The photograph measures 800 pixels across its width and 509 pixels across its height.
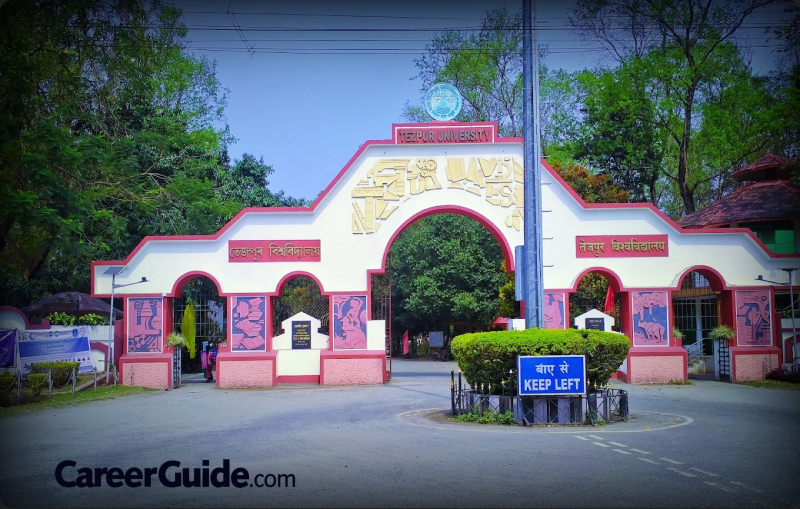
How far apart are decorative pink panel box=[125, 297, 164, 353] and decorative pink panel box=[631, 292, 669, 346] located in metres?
14.2

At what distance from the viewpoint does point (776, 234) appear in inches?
1198

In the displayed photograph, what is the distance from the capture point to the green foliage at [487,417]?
14.1 m

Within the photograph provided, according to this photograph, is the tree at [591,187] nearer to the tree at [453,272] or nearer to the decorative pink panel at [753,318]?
the tree at [453,272]

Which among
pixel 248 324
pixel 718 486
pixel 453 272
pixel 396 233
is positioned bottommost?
pixel 718 486

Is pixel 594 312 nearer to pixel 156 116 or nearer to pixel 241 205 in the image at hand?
pixel 241 205

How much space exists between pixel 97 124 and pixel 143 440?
68.1 ft

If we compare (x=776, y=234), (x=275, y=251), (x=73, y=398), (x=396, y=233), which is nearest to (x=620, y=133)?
(x=776, y=234)

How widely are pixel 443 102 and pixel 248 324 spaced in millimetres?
8963

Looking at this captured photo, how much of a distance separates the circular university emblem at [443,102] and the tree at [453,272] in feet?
55.7

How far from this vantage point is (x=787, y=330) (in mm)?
23766

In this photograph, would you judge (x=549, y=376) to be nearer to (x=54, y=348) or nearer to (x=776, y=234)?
(x=54, y=348)

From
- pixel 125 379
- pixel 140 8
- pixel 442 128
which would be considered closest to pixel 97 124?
pixel 140 8

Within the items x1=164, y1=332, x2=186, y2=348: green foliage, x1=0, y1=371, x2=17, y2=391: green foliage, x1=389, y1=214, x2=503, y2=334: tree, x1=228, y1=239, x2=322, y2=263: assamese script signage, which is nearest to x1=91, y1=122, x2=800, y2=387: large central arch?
x1=228, y1=239, x2=322, y2=263: assamese script signage

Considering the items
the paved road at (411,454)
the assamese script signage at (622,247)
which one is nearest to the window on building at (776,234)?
the assamese script signage at (622,247)
